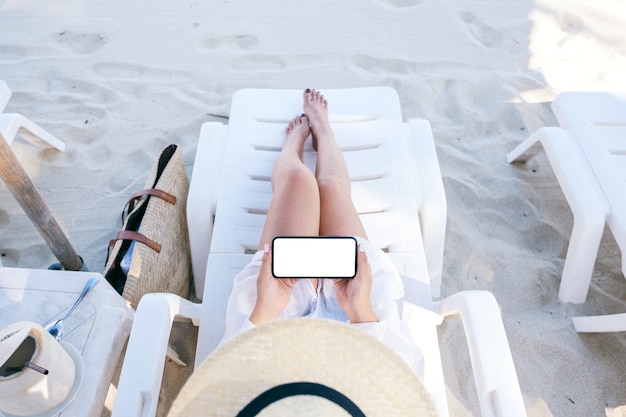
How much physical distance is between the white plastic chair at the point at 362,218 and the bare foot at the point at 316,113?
6 cm

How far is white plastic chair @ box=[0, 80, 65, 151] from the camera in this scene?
2209mm

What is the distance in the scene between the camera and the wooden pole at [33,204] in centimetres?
162

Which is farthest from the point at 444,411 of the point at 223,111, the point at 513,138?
the point at 223,111

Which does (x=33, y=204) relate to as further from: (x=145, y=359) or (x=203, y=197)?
(x=145, y=359)

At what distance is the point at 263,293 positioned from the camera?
1383 millimetres

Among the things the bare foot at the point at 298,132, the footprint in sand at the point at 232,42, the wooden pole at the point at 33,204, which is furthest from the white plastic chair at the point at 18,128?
the bare foot at the point at 298,132

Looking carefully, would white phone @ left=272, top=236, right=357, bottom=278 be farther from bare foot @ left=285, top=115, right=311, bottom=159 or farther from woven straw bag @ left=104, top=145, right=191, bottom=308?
bare foot @ left=285, top=115, right=311, bottom=159

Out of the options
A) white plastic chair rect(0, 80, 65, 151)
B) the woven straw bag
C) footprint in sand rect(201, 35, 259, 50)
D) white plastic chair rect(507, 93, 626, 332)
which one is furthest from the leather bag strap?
footprint in sand rect(201, 35, 259, 50)

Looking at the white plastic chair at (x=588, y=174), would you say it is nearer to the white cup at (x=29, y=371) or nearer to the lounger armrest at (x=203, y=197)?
the lounger armrest at (x=203, y=197)

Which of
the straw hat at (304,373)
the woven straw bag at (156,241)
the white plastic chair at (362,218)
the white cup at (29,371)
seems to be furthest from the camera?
the woven straw bag at (156,241)

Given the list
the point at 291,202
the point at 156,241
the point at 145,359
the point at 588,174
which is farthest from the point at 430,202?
the point at 145,359

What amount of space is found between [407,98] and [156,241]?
62.8 inches

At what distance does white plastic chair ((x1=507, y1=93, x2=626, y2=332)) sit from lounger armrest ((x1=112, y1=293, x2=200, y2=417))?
4.72ft

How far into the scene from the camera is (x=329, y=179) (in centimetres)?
180
